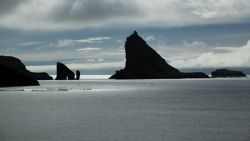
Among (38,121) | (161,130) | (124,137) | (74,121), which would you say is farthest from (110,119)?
(124,137)

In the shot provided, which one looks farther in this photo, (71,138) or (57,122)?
(57,122)

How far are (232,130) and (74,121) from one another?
31832 millimetres

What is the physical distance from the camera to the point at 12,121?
295ft

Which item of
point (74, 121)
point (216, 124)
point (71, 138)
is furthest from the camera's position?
point (74, 121)

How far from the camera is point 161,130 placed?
73875 mm

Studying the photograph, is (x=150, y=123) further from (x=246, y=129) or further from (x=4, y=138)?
(x=4, y=138)

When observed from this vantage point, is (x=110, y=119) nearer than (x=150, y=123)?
No

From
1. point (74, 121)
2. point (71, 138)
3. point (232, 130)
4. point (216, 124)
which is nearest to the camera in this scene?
point (71, 138)

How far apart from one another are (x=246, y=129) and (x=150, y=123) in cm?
1850

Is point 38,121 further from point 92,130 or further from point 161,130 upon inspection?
point 161,130

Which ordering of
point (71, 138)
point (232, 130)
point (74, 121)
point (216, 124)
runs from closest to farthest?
point (71, 138)
point (232, 130)
point (216, 124)
point (74, 121)

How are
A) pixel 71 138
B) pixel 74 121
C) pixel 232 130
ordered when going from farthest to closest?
1. pixel 74 121
2. pixel 232 130
3. pixel 71 138

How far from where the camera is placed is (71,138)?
214 feet

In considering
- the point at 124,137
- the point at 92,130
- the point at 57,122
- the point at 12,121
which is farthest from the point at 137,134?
the point at 12,121
